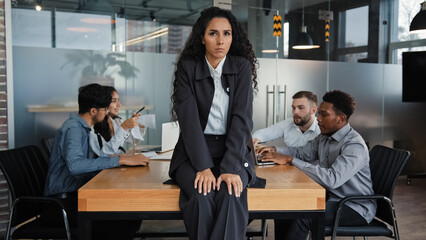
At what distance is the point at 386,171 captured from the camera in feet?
9.05

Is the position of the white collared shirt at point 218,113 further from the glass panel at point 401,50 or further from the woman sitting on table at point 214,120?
the glass panel at point 401,50

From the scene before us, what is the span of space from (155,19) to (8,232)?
3.32 m

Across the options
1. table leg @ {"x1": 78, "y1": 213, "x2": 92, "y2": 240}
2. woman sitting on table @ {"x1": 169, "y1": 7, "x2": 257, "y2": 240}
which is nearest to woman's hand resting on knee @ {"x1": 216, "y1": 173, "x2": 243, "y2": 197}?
woman sitting on table @ {"x1": 169, "y1": 7, "x2": 257, "y2": 240}

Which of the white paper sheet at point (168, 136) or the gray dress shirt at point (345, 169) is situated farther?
the white paper sheet at point (168, 136)

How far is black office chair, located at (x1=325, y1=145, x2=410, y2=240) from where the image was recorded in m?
2.54

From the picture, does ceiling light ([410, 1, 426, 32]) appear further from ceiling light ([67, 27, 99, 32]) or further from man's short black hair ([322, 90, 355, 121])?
ceiling light ([67, 27, 99, 32])

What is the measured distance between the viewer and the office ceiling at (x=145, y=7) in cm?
469

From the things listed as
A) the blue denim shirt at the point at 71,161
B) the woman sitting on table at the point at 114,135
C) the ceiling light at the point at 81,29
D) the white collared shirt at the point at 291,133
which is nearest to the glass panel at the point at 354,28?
the white collared shirt at the point at 291,133

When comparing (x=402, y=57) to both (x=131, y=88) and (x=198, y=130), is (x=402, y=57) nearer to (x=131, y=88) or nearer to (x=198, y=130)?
(x=131, y=88)

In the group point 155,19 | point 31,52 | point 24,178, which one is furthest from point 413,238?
point 31,52

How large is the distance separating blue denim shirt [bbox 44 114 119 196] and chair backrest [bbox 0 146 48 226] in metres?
0.13

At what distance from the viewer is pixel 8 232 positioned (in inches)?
95.0

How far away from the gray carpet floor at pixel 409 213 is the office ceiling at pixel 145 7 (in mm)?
2293

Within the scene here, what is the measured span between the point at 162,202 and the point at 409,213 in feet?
12.0
